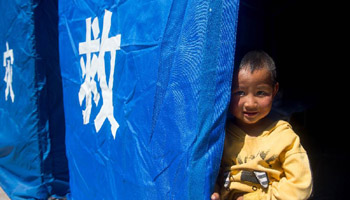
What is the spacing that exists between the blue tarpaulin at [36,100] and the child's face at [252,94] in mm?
2007

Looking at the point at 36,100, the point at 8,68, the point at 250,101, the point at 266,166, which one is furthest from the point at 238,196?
the point at 8,68

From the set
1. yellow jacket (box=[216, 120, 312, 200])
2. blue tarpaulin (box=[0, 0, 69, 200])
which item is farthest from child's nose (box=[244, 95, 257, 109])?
blue tarpaulin (box=[0, 0, 69, 200])

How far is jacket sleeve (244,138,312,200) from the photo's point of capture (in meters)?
1.30

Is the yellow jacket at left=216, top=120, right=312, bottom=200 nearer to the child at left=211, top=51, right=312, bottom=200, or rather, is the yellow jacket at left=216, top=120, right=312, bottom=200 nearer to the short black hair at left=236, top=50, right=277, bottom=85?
the child at left=211, top=51, right=312, bottom=200

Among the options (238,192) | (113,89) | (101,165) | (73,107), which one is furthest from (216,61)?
(73,107)

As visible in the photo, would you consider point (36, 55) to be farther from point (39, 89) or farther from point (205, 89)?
point (205, 89)

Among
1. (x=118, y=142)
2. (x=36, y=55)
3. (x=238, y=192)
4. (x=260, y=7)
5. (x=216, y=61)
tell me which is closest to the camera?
(x=216, y=61)

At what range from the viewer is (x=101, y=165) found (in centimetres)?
213

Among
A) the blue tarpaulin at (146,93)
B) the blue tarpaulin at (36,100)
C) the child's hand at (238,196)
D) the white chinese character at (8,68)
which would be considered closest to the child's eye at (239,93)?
the blue tarpaulin at (146,93)

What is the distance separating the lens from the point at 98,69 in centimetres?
211

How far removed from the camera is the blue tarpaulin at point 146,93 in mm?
1247

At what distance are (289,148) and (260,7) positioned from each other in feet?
3.32

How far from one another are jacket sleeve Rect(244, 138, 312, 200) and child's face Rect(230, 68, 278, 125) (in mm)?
183

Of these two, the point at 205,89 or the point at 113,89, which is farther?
the point at 113,89
